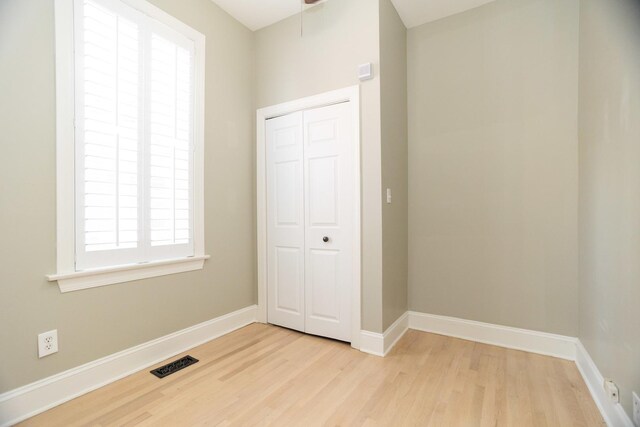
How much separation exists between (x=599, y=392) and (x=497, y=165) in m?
1.76

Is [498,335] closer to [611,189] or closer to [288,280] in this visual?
[611,189]

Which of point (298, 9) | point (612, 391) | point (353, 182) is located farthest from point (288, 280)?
point (298, 9)

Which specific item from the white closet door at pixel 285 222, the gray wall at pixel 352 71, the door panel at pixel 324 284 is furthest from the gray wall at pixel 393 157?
the white closet door at pixel 285 222

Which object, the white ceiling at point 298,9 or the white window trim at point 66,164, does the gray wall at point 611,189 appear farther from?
the white window trim at point 66,164

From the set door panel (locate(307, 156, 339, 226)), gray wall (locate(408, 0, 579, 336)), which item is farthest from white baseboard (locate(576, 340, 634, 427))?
door panel (locate(307, 156, 339, 226))

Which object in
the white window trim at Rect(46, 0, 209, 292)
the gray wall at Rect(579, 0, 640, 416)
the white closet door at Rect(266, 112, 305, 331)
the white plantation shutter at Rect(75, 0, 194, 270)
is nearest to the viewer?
the gray wall at Rect(579, 0, 640, 416)

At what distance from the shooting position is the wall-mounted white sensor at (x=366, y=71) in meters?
2.43

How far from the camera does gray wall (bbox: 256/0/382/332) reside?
245 centimetres

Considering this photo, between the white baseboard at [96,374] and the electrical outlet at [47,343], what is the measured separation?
156 mm

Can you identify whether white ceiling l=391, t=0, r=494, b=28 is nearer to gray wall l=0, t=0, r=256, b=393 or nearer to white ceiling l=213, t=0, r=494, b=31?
white ceiling l=213, t=0, r=494, b=31

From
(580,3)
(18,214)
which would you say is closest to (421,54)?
(580,3)

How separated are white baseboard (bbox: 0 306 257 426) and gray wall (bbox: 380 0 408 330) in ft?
5.47

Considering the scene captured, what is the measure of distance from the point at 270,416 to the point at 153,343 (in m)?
1.19

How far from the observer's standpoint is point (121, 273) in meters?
2.07
